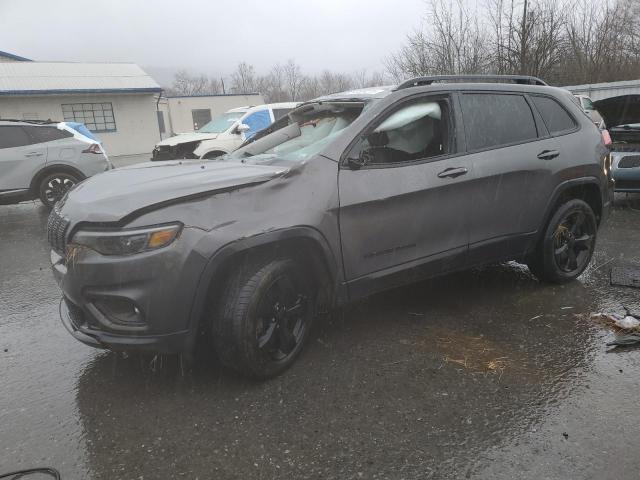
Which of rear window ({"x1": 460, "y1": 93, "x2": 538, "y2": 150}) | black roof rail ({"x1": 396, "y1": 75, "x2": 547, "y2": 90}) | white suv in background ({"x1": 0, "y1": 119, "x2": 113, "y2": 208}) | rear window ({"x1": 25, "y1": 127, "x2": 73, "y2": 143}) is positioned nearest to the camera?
black roof rail ({"x1": 396, "y1": 75, "x2": 547, "y2": 90})

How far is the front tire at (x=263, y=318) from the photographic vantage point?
9.29ft

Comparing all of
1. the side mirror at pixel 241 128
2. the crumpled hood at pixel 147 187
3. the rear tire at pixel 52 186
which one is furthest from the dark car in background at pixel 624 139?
the rear tire at pixel 52 186

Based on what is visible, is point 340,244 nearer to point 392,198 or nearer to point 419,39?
point 392,198

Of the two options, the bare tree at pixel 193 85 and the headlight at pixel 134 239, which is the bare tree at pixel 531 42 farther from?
the bare tree at pixel 193 85

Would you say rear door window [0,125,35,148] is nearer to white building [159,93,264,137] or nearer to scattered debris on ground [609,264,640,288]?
scattered debris on ground [609,264,640,288]

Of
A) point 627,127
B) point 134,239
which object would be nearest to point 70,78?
point 627,127

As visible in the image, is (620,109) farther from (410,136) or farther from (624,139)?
(410,136)

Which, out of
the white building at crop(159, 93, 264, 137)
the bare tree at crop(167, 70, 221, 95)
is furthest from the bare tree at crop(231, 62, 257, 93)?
the white building at crop(159, 93, 264, 137)

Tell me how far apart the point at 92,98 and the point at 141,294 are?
2339 centimetres

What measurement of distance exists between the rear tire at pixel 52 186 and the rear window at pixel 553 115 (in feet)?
28.0

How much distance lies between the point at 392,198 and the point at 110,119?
2325 centimetres

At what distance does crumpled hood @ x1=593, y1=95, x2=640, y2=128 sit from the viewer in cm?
796

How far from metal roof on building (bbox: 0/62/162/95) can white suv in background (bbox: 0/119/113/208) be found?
1398 cm

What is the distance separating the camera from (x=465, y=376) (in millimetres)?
3109
